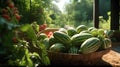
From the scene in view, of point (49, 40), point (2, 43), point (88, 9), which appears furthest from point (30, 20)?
point (88, 9)

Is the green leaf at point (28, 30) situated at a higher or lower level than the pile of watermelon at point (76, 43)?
higher

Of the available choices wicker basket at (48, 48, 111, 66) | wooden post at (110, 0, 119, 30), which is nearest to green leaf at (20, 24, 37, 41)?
wicker basket at (48, 48, 111, 66)

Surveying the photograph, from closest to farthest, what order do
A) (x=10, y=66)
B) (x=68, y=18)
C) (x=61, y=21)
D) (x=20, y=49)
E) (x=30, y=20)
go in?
(x=10, y=66), (x=20, y=49), (x=30, y=20), (x=61, y=21), (x=68, y=18)

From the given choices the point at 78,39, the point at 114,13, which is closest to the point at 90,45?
the point at 78,39

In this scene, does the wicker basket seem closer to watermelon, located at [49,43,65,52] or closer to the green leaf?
watermelon, located at [49,43,65,52]

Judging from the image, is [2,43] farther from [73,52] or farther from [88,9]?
[88,9]

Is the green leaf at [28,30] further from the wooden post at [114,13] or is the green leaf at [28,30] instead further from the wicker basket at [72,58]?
the wooden post at [114,13]

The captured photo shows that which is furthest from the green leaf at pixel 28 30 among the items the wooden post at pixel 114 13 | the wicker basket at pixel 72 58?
the wooden post at pixel 114 13

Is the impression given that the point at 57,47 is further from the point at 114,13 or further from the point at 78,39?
the point at 114,13

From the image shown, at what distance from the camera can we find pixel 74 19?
15719 millimetres

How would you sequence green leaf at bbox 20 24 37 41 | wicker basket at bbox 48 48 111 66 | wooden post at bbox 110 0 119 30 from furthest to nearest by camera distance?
wooden post at bbox 110 0 119 30
wicker basket at bbox 48 48 111 66
green leaf at bbox 20 24 37 41

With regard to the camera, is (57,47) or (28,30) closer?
(28,30)

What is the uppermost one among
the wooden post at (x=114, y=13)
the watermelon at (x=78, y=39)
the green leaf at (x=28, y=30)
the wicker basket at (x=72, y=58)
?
the green leaf at (x=28, y=30)

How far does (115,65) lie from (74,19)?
14.0m
